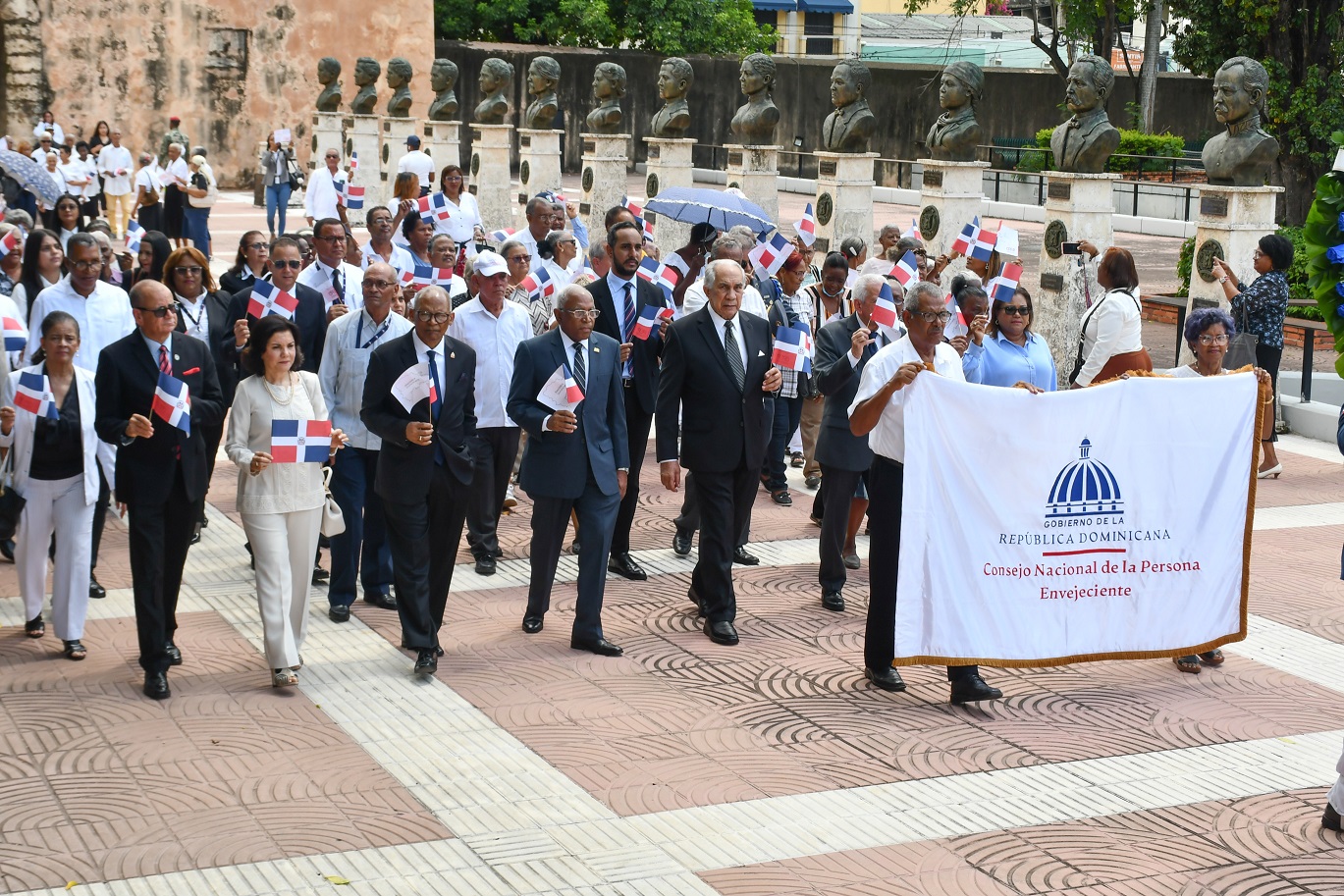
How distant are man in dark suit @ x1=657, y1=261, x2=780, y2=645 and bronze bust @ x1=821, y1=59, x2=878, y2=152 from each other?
10.9 m

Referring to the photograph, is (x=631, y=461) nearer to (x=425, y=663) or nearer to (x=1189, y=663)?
(x=425, y=663)

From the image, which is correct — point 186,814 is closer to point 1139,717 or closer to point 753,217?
point 1139,717

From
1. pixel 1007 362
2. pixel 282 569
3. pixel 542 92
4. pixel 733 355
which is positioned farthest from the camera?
pixel 542 92

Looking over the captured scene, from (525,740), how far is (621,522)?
2.99 metres

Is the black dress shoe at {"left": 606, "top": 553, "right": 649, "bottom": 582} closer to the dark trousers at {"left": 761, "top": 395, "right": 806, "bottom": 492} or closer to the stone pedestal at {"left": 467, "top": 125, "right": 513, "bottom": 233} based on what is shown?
the dark trousers at {"left": 761, "top": 395, "right": 806, "bottom": 492}

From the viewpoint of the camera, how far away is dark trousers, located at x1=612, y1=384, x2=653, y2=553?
409 inches

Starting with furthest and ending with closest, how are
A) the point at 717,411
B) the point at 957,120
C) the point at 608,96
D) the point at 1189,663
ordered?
the point at 608,96, the point at 957,120, the point at 717,411, the point at 1189,663

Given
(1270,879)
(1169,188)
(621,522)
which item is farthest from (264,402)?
(1169,188)

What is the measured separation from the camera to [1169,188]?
33500 millimetres

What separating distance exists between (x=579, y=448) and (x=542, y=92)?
59.9ft

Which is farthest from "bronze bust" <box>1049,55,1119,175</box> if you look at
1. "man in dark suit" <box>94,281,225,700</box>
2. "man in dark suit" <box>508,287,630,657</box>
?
"man in dark suit" <box>94,281,225,700</box>

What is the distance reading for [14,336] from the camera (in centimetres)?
915

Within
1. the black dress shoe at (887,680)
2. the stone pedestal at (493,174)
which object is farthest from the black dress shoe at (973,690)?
the stone pedestal at (493,174)

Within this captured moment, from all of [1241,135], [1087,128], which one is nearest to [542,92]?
[1087,128]
